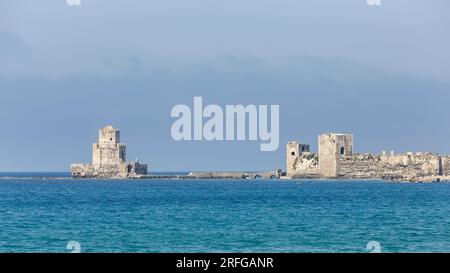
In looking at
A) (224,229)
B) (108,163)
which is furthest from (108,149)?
(224,229)

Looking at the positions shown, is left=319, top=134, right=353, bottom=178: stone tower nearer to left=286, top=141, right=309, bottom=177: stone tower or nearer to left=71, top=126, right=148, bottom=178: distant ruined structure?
left=286, top=141, right=309, bottom=177: stone tower

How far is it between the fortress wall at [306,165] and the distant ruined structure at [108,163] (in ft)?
98.0

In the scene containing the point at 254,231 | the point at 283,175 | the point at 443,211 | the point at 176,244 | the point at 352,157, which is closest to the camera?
the point at 176,244

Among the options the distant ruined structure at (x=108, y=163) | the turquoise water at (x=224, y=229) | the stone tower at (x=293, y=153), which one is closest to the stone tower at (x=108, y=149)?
the distant ruined structure at (x=108, y=163)

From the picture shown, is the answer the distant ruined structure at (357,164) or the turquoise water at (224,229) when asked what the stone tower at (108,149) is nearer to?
the distant ruined structure at (357,164)

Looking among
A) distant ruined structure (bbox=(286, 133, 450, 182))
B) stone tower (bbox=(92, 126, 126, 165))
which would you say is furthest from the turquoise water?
distant ruined structure (bbox=(286, 133, 450, 182))

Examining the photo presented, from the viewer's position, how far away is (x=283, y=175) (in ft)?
557

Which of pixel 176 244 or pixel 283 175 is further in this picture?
pixel 283 175

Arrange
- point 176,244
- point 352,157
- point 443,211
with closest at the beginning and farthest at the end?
point 176,244, point 443,211, point 352,157

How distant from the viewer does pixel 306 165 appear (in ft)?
476

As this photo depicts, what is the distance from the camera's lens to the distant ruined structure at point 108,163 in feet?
404
